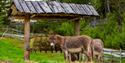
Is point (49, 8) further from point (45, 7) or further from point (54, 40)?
point (54, 40)

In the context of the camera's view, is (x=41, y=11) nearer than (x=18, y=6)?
No

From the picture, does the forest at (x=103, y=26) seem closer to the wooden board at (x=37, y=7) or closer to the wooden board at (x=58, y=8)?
the wooden board at (x=58, y=8)

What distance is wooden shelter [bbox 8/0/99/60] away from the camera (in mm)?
21031

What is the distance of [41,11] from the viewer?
833 inches

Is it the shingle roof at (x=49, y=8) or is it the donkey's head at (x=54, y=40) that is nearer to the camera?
the donkey's head at (x=54, y=40)

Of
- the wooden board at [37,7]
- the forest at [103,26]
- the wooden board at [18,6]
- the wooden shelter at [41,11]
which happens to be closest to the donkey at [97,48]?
the wooden shelter at [41,11]

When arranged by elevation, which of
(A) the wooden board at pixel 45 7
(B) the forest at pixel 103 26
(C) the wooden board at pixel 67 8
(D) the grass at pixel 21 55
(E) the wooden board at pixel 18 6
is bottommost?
(B) the forest at pixel 103 26

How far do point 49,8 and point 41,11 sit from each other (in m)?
0.79

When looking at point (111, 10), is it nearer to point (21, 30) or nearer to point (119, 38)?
point (21, 30)

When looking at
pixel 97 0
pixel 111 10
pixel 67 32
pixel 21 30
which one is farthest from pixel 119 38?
pixel 21 30

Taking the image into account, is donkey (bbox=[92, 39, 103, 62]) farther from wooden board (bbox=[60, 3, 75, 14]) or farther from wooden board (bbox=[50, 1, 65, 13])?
wooden board (bbox=[50, 1, 65, 13])

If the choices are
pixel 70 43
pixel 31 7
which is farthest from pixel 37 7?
pixel 70 43

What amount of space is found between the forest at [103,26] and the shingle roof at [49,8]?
645 inches

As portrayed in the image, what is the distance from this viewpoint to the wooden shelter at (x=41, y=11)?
828 inches
